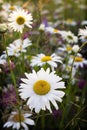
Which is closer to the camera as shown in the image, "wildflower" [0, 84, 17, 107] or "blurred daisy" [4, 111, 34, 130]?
"blurred daisy" [4, 111, 34, 130]

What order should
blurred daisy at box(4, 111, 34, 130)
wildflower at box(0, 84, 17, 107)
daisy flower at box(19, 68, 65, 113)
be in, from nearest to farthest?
daisy flower at box(19, 68, 65, 113), blurred daisy at box(4, 111, 34, 130), wildflower at box(0, 84, 17, 107)

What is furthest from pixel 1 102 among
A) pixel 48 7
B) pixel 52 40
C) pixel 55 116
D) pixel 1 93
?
pixel 48 7

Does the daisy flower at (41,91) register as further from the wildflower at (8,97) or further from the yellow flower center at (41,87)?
the wildflower at (8,97)

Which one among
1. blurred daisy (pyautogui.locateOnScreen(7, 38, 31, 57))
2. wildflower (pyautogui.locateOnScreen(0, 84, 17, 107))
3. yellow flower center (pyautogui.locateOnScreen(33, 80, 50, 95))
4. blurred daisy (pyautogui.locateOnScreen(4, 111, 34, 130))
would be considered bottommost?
blurred daisy (pyautogui.locateOnScreen(4, 111, 34, 130))

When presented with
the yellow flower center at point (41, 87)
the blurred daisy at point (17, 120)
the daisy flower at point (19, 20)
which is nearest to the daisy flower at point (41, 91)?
the yellow flower center at point (41, 87)

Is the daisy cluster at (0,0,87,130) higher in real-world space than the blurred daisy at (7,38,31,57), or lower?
lower

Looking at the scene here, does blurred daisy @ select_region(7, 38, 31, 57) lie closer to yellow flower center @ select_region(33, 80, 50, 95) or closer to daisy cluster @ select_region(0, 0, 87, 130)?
daisy cluster @ select_region(0, 0, 87, 130)

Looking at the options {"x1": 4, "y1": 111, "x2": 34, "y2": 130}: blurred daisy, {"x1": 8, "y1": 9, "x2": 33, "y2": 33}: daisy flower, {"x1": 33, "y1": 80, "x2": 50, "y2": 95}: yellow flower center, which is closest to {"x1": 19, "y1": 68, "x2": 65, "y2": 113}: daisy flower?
{"x1": 33, "y1": 80, "x2": 50, "y2": 95}: yellow flower center

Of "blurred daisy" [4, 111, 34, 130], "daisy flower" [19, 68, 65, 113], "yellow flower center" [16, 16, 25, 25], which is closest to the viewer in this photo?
"daisy flower" [19, 68, 65, 113]
